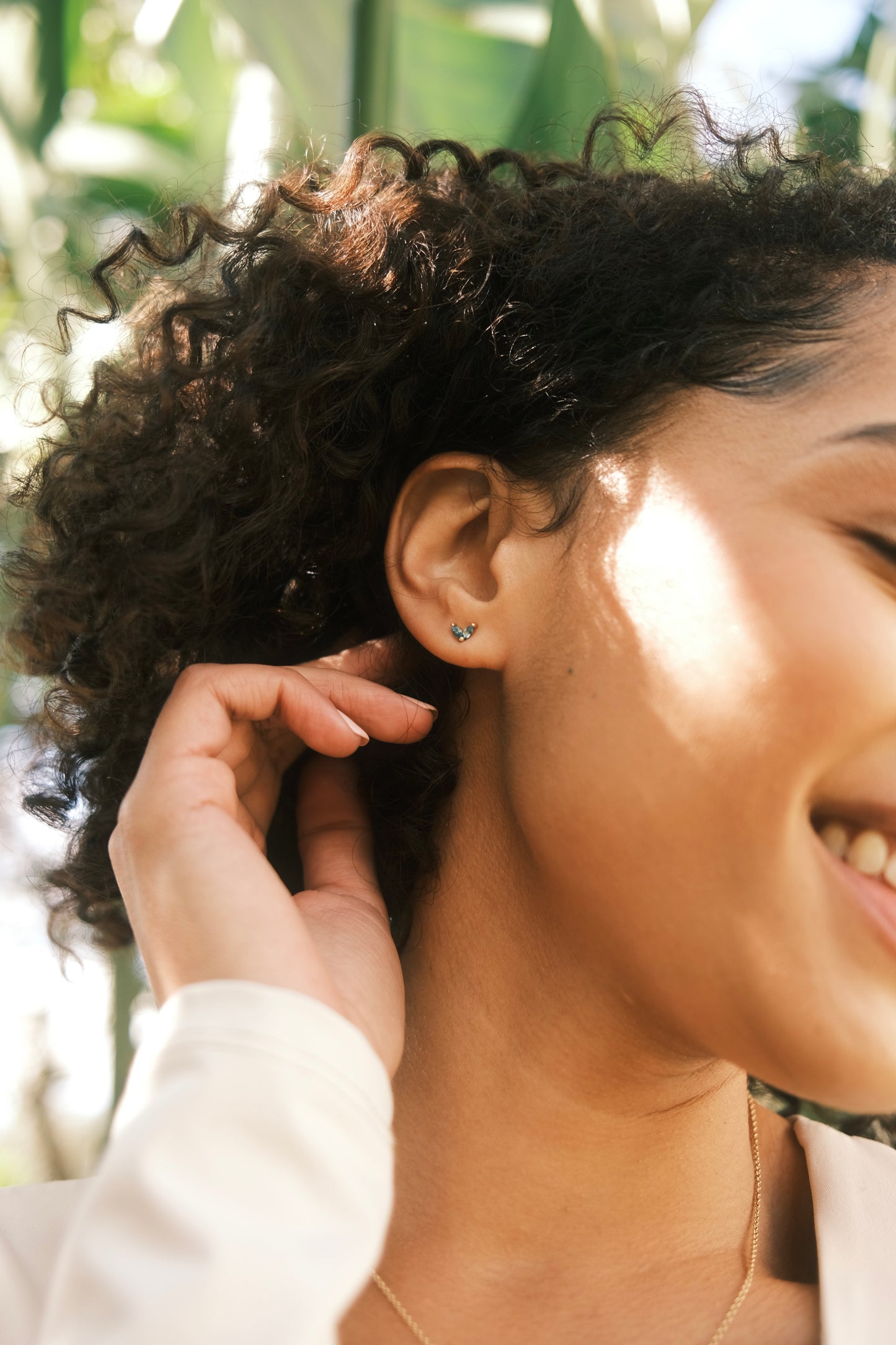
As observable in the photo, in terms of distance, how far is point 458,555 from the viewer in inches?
64.2

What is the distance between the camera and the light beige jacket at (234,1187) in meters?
1.04

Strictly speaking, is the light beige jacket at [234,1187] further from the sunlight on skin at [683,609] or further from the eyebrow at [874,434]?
the eyebrow at [874,434]

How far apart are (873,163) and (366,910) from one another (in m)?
1.51

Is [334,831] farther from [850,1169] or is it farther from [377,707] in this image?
[850,1169]

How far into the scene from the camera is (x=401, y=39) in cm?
261

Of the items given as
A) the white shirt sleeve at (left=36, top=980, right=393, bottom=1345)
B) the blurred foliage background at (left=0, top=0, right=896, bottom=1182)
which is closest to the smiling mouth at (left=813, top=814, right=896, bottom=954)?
the white shirt sleeve at (left=36, top=980, right=393, bottom=1345)

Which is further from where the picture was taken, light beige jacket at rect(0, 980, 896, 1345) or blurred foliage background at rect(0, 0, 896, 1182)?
blurred foliage background at rect(0, 0, 896, 1182)

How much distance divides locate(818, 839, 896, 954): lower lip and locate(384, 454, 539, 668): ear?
484mm

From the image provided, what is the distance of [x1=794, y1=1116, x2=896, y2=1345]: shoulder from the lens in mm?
1423

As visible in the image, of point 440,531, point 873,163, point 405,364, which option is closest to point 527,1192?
point 440,531

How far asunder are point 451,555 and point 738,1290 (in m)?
0.99

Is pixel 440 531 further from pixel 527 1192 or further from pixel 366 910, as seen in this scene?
pixel 527 1192

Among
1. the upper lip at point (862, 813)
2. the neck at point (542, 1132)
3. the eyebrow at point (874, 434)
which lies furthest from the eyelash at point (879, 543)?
the neck at point (542, 1132)

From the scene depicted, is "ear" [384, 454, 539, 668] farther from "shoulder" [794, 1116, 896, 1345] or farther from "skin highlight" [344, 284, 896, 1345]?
"shoulder" [794, 1116, 896, 1345]
